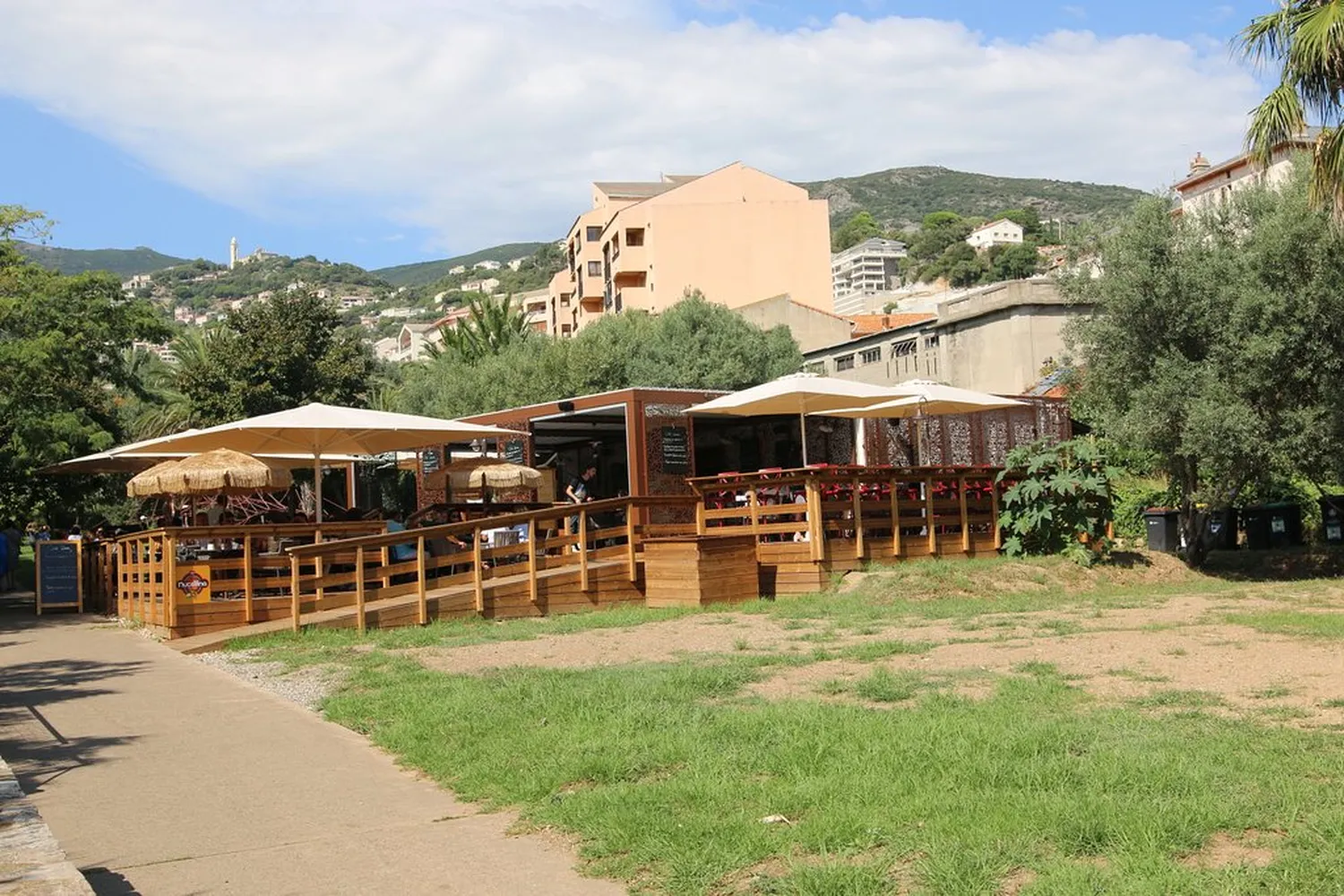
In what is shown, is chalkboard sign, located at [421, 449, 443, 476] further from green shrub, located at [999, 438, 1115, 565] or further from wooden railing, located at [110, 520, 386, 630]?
green shrub, located at [999, 438, 1115, 565]

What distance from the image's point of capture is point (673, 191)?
6075cm

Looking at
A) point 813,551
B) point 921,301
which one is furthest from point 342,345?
point 921,301

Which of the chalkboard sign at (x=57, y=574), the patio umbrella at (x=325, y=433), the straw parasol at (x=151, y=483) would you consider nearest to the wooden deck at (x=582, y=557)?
the straw parasol at (x=151, y=483)

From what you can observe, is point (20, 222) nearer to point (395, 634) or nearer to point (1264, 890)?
point (395, 634)

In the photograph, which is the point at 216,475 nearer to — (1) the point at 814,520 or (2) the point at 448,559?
(2) the point at 448,559

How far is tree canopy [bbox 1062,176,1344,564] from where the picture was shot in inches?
646

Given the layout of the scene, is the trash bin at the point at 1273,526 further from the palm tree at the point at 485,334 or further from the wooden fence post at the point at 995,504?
the palm tree at the point at 485,334

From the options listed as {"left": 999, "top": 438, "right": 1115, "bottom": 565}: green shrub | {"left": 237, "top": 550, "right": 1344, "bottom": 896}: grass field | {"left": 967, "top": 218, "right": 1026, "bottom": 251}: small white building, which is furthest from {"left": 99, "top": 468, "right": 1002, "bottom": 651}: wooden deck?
{"left": 967, "top": 218, "right": 1026, "bottom": 251}: small white building

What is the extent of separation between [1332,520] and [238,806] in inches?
752

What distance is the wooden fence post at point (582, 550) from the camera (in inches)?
606

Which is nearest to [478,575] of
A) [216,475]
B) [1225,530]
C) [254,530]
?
[254,530]

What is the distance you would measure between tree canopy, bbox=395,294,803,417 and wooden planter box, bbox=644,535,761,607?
2163 cm

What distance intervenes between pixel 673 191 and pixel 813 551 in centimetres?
4655

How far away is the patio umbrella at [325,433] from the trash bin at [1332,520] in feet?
43.0
